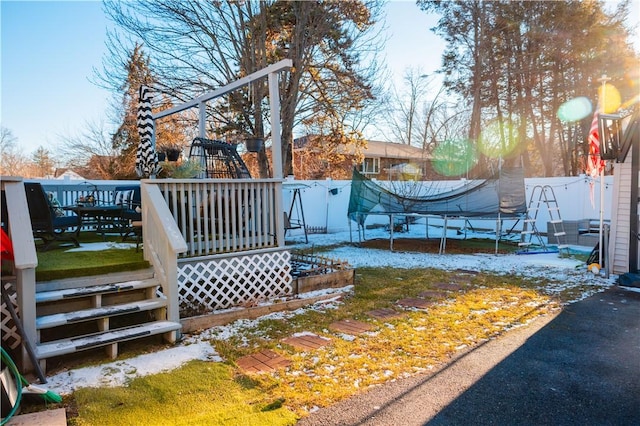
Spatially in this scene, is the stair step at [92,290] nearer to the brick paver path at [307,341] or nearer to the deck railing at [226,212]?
the deck railing at [226,212]

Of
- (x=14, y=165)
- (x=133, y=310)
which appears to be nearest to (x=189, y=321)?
(x=133, y=310)

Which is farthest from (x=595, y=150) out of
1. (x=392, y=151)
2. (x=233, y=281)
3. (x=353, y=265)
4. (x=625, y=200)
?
(x=392, y=151)

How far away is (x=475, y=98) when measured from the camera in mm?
15250

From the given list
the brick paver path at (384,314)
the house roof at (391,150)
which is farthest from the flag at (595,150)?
the house roof at (391,150)

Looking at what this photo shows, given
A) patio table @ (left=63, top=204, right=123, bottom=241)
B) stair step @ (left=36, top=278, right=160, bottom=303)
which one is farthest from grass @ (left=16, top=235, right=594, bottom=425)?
patio table @ (left=63, top=204, right=123, bottom=241)

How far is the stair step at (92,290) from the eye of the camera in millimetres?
3305

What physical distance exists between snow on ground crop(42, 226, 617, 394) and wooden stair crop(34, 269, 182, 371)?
0.58 feet

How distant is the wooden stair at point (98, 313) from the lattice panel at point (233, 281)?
388mm

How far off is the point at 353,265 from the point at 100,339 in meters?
4.72

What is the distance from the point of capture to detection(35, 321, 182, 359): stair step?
2906 mm

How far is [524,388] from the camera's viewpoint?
2.77 metres

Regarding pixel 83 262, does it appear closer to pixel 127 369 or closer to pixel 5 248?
pixel 5 248

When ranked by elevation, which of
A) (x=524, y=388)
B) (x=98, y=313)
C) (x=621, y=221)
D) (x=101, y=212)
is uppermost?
(x=101, y=212)

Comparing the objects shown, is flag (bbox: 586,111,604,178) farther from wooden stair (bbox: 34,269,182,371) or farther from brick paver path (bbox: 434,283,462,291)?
wooden stair (bbox: 34,269,182,371)
